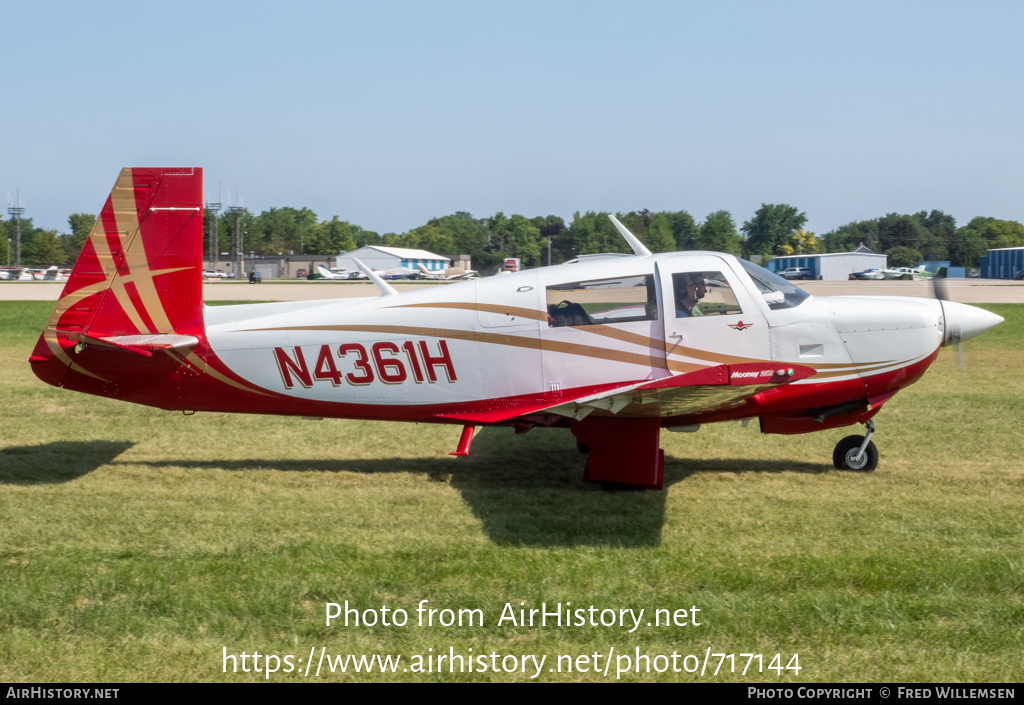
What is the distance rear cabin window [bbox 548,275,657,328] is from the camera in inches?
289

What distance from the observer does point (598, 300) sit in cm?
741

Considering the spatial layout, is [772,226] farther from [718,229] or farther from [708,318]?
[708,318]

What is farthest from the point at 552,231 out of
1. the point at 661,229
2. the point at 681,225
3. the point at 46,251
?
the point at 46,251

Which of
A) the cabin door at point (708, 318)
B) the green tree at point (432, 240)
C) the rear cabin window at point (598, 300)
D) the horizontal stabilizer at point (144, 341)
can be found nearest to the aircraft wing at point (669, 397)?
the cabin door at point (708, 318)

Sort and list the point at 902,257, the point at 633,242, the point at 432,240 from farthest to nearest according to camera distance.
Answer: the point at 432,240
the point at 902,257
the point at 633,242

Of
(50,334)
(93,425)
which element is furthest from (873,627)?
(93,425)

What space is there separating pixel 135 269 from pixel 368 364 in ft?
Result: 7.56

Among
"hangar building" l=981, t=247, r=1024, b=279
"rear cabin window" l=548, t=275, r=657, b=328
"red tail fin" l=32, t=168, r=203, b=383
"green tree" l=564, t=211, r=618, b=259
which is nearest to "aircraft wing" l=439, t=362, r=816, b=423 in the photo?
"rear cabin window" l=548, t=275, r=657, b=328

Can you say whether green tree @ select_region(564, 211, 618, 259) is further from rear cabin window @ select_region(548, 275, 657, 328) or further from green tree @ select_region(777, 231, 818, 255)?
rear cabin window @ select_region(548, 275, 657, 328)

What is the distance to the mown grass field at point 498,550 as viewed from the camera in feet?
14.9

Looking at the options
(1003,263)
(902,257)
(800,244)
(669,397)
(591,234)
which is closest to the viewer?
(669,397)

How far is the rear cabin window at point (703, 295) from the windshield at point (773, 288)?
0.31m

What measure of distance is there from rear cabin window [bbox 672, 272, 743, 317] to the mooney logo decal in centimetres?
211

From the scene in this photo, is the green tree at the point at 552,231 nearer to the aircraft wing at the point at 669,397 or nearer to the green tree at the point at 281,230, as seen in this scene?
the green tree at the point at 281,230
